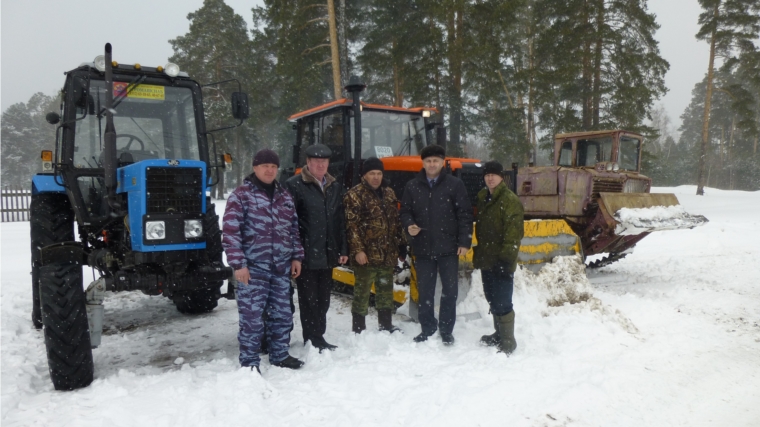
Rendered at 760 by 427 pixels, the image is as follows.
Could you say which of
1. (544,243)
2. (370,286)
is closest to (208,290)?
(370,286)

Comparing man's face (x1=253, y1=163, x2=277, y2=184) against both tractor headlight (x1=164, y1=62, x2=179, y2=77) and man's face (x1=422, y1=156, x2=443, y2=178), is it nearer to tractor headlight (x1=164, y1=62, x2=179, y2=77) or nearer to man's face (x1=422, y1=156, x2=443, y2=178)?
man's face (x1=422, y1=156, x2=443, y2=178)

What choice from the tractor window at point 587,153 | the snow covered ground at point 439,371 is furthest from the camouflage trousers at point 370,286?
the tractor window at point 587,153

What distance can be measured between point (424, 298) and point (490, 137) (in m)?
16.7

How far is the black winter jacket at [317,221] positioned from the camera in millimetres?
4172

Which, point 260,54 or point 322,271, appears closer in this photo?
point 322,271

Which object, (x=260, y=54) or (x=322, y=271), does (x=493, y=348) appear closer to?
(x=322, y=271)

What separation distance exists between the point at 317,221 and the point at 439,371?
1.66 metres

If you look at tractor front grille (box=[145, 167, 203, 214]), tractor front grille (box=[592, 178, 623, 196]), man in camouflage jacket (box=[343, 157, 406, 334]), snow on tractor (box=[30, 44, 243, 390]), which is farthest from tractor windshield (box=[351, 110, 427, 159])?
tractor front grille (box=[592, 178, 623, 196])

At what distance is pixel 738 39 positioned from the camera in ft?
77.3

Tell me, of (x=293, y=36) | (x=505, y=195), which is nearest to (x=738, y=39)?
(x=293, y=36)

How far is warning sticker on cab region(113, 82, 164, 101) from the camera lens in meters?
4.62

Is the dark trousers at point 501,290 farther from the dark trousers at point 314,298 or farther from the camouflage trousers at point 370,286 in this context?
the dark trousers at point 314,298

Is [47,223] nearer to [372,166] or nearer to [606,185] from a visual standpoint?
[372,166]

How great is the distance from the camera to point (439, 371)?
3676mm
